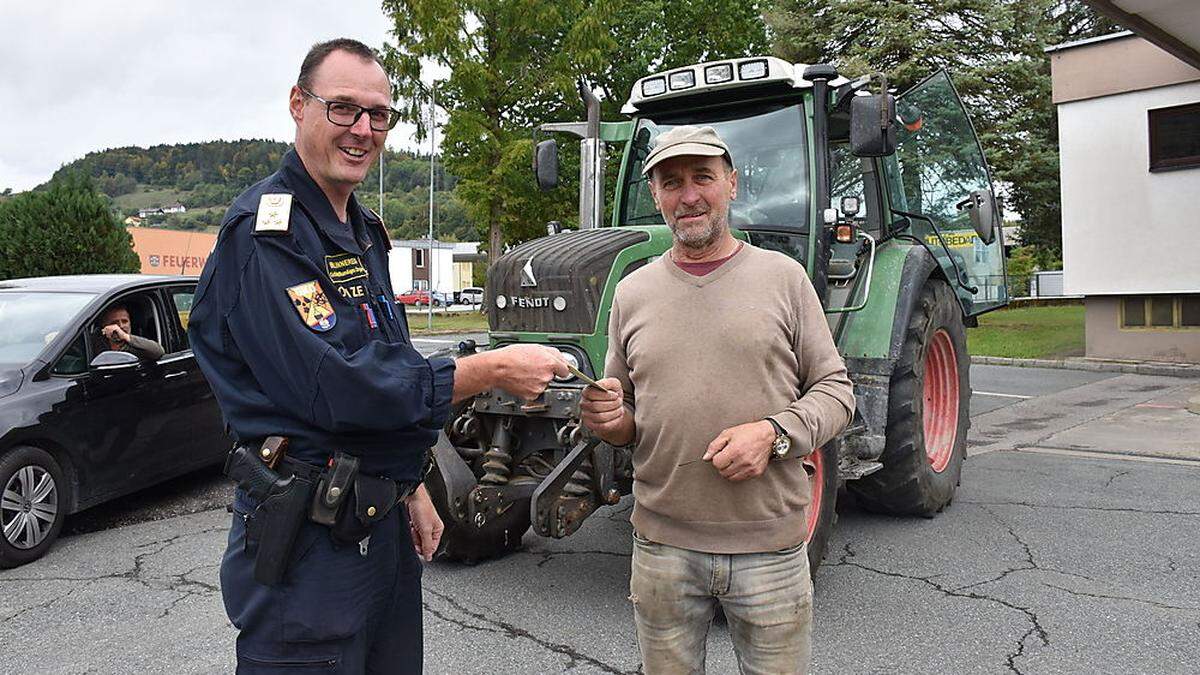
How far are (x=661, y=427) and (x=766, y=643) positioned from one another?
0.58 meters

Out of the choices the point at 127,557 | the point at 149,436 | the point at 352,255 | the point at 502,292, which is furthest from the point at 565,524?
the point at 149,436

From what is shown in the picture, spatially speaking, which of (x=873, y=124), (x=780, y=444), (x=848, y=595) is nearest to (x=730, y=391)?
(x=780, y=444)

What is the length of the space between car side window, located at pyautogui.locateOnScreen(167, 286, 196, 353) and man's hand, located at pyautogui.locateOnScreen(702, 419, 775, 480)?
16.7 ft

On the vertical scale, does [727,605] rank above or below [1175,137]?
below

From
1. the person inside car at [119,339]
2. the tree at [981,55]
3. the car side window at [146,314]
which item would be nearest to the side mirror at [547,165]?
the person inside car at [119,339]

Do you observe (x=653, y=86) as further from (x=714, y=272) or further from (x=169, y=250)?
(x=169, y=250)

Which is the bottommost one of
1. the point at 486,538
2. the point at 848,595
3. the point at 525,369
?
the point at 848,595

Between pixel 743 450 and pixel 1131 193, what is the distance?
1382 cm

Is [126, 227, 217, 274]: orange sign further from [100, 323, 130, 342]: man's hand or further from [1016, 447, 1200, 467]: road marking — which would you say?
[1016, 447, 1200, 467]: road marking

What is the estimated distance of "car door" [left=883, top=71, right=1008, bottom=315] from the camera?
5.61 m

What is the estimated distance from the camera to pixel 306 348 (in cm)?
168

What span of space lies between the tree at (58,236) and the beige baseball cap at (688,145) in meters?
13.2

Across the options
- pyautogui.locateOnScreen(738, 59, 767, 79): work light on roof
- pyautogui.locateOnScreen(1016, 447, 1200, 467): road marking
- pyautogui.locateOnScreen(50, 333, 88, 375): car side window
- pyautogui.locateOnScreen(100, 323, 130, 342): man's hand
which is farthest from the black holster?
pyautogui.locateOnScreen(1016, 447, 1200, 467): road marking

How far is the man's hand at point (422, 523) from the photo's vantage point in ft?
7.42
